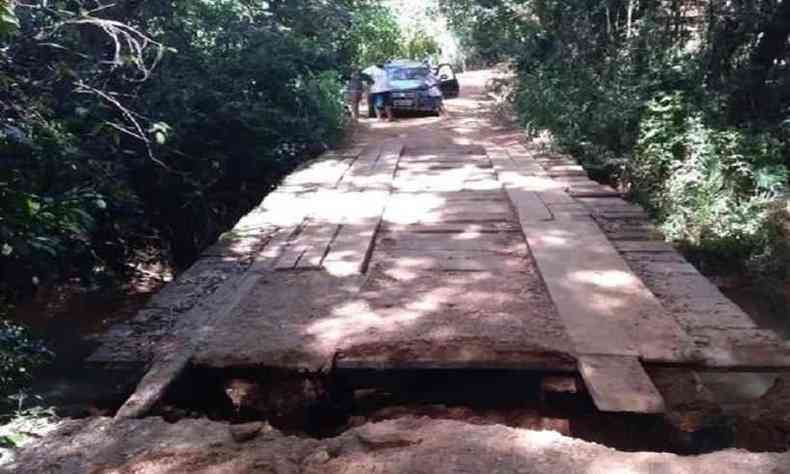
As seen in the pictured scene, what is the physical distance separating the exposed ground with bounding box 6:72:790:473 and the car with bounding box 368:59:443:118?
421 inches

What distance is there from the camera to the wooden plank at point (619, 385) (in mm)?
2773

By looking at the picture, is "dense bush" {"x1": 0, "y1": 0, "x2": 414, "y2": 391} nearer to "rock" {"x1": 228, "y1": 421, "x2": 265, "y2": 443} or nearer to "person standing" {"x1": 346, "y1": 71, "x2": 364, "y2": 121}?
"rock" {"x1": 228, "y1": 421, "x2": 265, "y2": 443}

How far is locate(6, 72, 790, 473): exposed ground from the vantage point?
250 centimetres

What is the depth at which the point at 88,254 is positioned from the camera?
18.4ft

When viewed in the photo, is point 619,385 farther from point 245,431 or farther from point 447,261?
point 447,261

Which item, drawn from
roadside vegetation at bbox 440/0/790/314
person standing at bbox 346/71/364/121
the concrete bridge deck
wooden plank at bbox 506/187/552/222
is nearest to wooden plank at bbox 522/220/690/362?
the concrete bridge deck

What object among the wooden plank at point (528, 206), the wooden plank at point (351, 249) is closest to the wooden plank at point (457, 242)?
the wooden plank at point (351, 249)

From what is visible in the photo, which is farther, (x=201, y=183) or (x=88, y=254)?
(x=201, y=183)

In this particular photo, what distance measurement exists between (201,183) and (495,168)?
3.41 metres

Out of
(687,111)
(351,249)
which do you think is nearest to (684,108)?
(687,111)

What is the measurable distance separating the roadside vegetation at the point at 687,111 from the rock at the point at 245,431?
4.37m

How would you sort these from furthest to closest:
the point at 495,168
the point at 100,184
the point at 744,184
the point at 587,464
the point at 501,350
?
the point at 495,168 < the point at 744,184 < the point at 100,184 < the point at 501,350 < the point at 587,464

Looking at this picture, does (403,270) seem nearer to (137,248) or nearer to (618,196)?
(618,196)

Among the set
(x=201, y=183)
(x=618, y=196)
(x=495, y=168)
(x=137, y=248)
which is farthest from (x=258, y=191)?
(x=618, y=196)
